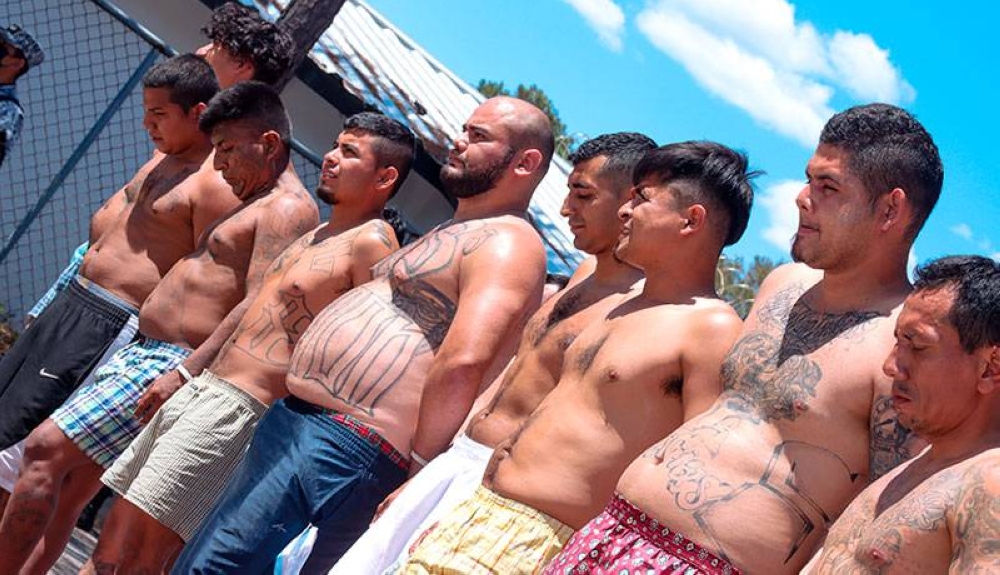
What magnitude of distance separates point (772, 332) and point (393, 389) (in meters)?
1.41

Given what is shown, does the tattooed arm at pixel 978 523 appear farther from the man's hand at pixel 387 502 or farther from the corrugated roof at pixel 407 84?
the corrugated roof at pixel 407 84

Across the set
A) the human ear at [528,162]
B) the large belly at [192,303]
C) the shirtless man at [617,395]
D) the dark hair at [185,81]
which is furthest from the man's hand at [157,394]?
the shirtless man at [617,395]

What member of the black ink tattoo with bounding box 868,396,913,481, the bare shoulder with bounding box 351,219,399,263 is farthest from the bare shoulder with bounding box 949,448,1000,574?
the bare shoulder with bounding box 351,219,399,263

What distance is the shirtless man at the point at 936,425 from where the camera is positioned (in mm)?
2820

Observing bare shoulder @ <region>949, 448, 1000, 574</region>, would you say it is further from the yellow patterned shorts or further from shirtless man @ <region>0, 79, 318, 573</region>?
shirtless man @ <region>0, 79, 318, 573</region>

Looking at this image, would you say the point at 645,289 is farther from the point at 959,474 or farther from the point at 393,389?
the point at 959,474

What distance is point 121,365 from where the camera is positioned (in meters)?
5.57

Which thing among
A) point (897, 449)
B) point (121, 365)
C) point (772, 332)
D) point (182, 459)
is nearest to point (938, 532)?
point (897, 449)

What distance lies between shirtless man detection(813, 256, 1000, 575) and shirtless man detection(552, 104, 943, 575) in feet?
0.60

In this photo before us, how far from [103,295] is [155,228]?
349mm

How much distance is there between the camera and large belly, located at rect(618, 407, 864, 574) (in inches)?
129

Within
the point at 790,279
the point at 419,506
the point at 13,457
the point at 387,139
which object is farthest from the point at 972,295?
the point at 13,457

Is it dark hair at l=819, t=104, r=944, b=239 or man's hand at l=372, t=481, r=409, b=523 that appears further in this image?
man's hand at l=372, t=481, r=409, b=523

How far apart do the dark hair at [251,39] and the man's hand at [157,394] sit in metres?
1.84
